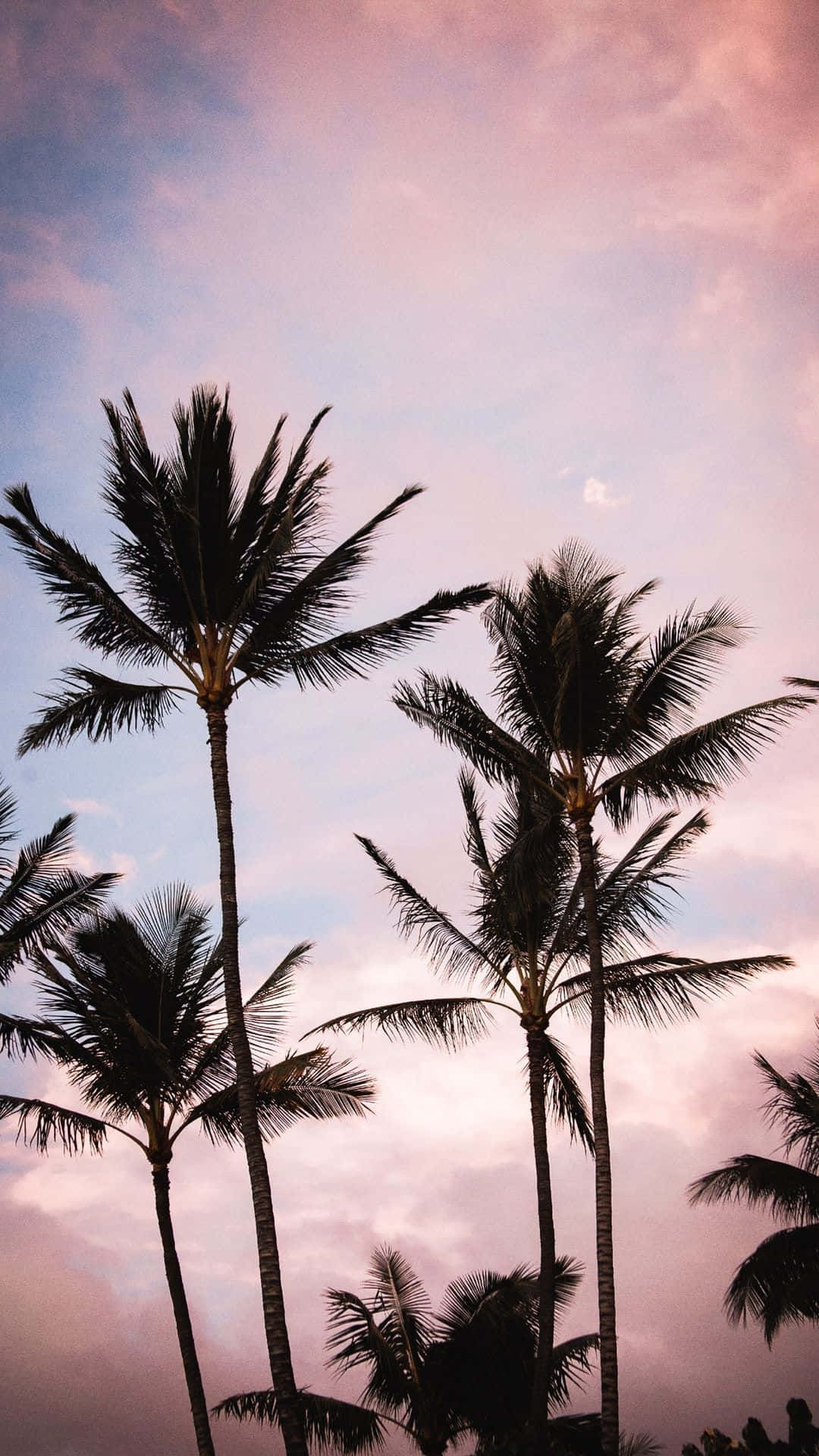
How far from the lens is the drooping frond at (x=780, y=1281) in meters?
19.3

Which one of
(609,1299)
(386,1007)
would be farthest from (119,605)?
(609,1299)

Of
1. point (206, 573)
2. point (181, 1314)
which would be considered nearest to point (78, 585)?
point (206, 573)

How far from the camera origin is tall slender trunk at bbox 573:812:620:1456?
45.6 feet

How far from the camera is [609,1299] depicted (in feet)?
47.6

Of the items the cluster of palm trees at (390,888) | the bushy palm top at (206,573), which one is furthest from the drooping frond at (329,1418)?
the bushy palm top at (206,573)

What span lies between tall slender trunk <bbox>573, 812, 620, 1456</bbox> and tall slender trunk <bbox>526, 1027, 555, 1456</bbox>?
915 millimetres

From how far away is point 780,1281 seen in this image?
19703 millimetres

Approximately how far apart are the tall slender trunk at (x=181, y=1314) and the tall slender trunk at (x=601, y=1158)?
18.5 feet

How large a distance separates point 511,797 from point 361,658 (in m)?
5.32

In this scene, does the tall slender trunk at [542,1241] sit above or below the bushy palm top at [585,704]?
below

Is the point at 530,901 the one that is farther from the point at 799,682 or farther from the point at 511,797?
the point at 799,682

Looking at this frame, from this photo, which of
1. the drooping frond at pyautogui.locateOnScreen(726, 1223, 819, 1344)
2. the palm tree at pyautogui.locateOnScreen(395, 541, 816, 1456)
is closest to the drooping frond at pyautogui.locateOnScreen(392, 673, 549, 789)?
the palm tree at pyautogui.locateOnScreen(395, 541, 816, 1456)

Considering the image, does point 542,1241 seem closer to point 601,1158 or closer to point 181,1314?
point 601,1158

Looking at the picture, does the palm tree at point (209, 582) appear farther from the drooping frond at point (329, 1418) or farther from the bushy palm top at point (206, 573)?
the drooping frond at point (329, 1418)
